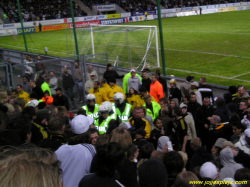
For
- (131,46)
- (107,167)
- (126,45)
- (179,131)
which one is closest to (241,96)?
(179,131)

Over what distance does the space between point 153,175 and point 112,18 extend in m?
53.5

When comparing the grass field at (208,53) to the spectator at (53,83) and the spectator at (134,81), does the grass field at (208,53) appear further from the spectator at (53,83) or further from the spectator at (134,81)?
the spectator at (53,83)

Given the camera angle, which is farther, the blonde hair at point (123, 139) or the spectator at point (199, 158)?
the spectator at point (199, 158)

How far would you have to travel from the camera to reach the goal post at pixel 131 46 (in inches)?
676

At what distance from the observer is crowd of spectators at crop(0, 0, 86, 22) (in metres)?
46.7

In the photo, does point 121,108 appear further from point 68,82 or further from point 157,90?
point 68,82

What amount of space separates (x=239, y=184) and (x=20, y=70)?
991cm

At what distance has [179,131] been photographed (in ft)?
21.0

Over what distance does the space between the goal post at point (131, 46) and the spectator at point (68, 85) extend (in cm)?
577

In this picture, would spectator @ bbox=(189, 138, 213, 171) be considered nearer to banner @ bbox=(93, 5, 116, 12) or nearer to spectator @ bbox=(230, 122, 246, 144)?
spectator @ bbox=(230, 122, 246, 144)

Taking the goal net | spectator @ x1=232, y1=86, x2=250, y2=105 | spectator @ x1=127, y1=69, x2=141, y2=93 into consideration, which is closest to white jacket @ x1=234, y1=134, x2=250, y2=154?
spectator @ x1=232, y1=86, x2=250, y2=105

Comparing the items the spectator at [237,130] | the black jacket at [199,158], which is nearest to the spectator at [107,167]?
the black jacket at [199,158]

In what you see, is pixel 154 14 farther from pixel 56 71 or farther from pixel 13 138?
pixel 13 138

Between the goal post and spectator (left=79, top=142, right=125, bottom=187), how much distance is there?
1341cm
